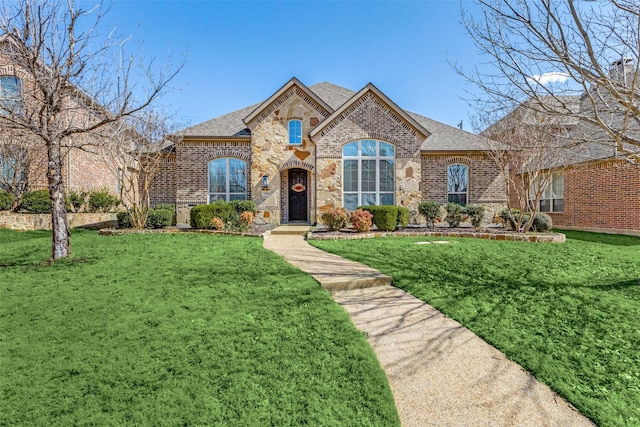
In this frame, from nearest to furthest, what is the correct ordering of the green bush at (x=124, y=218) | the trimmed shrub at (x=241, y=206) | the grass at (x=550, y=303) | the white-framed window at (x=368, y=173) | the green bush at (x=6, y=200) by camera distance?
1. the grass at (x=550, y=303)
2. the green bush at (x=6, y=200)
3. the green bush at (x=124, y=218)
4. the trimmed shrub at (x=241, y=206)
5. the white-framed window at (x=368, y=173)

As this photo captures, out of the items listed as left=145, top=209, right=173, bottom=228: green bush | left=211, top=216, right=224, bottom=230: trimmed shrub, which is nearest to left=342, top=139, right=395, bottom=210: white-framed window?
left=211, top=216, right=224, bottom=230: trimmed shrub

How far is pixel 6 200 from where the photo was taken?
11867 mm

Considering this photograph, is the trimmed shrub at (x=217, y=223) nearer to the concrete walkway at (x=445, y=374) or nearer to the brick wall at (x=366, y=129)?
the brick wall at (x=366, y=129)

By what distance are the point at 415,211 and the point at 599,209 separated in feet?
27.8

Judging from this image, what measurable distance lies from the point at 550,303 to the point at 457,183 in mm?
12111

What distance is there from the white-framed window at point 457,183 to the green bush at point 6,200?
18.4 meters

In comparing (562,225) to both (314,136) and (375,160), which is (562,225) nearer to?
(375,160)

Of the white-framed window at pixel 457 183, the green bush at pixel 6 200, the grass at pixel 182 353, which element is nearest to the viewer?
the grass at pixel 182 353

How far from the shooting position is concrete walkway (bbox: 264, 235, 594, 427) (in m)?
2.63

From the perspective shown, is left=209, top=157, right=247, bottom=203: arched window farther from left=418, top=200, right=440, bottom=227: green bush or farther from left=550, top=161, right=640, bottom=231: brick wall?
left=550, top=161, right=640, bottom=231: brick wall

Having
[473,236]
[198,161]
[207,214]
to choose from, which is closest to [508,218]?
[473,236]

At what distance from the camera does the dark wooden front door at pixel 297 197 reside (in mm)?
15562

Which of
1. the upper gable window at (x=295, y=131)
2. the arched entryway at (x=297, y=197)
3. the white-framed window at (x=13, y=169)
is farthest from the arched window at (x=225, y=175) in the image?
the white-framed window at (x=13, y=169)

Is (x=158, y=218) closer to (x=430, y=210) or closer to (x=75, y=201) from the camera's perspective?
(x=75, y=201)
